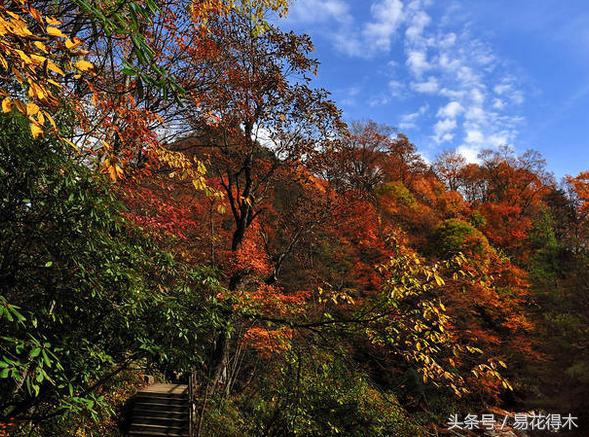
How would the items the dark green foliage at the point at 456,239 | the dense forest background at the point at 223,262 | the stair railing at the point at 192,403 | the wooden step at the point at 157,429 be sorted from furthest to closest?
the dark green foliage at the point at 456,239 → the wooden step at the point at 157,429 → the stair railing at the point at 192,403 → the dense forest background at the point at 223,262

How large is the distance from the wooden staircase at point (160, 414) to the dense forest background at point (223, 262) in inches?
31.2

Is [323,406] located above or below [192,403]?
above

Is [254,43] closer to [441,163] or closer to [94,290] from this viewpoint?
[94,290]

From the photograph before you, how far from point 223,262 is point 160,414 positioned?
602 cm

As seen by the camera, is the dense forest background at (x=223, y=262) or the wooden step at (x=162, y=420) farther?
the wooden step at (x=162, y=420)

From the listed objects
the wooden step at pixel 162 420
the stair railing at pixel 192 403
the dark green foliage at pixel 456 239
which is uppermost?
the dark green foliage at pixel 456 239

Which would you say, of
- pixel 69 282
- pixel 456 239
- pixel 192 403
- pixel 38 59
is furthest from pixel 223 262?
pixel 456 239

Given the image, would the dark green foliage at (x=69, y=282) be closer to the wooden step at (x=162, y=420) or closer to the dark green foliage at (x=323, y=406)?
the dark green foliage at (x=323, y=406)

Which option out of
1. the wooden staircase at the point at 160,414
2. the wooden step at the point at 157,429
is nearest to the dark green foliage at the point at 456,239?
the wooden staircase at the point at 160,414

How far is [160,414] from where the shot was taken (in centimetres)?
1233

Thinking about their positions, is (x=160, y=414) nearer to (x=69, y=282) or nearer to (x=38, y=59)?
(x=69, y=282)

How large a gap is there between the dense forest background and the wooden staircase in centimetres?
79

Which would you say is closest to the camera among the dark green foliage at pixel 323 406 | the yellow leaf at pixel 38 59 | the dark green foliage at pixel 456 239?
the yellow leaf at pixel 38 59

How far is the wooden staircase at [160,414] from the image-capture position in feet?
38.9
